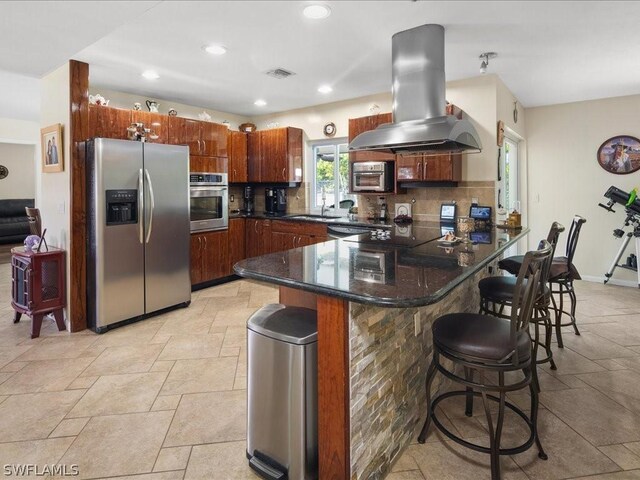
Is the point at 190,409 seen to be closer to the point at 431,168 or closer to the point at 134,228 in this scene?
the point at 134,228

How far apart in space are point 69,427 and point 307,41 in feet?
10.7

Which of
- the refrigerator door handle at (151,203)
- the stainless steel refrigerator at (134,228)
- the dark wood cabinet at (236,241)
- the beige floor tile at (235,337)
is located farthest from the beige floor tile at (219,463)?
the dark wood cabinet at (236,241)

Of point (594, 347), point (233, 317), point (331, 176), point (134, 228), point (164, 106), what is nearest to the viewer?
point (594, 347)

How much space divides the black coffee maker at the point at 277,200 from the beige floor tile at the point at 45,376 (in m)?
3.49

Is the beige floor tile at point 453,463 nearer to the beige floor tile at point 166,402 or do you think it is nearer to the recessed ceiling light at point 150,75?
the beige floor tile at point 166,402

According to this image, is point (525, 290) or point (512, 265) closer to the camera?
point (525, 290)

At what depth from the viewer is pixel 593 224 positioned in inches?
215

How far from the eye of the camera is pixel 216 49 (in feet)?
11.2

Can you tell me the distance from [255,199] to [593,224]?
5126 mm

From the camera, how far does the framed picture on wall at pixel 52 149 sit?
11.9 ft

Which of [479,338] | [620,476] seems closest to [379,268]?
[479,338]

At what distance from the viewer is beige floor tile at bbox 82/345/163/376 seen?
9.29 feet

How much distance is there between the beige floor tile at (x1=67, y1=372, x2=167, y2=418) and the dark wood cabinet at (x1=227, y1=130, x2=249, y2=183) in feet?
11.7

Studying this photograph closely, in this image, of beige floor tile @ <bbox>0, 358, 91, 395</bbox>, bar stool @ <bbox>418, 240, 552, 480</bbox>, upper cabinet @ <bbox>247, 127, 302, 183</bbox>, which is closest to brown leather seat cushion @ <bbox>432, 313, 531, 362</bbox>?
bar stool @ <bbox>418, 240, 552, 480</bbox>
